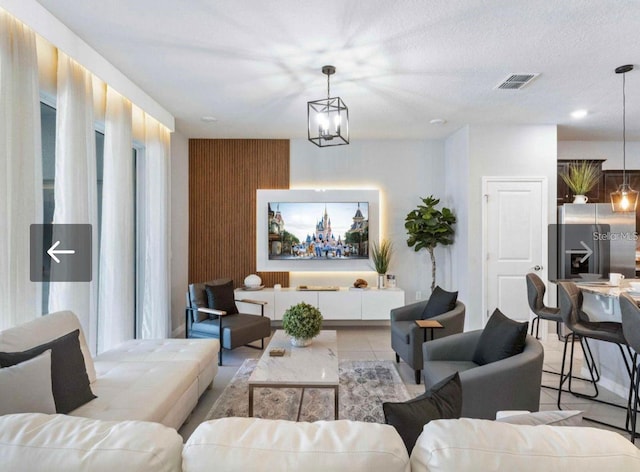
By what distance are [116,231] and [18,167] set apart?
1261 mm

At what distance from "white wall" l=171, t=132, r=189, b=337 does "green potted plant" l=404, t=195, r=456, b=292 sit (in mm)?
3319

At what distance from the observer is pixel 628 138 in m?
5.80

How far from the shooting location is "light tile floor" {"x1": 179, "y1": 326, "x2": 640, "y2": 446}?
294cm

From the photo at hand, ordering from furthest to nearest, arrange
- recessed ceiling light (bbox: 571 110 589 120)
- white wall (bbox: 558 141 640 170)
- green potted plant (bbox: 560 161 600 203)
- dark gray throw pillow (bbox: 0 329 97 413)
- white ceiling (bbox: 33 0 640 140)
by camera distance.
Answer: white wall (bbox: 558 141 640 170) < green potted plant (bbox: 560 161 600 203) < recessed ceiling light (bbox: 571 110 589 120) < white ceiling (bbox: 33 0 640 140) < dark gray throw pillow (bbox: 0 329 97 413)

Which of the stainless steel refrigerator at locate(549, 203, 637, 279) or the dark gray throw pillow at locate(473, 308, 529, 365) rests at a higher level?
the stainless steel refrigerator at locate(549, 203, 637, 279)

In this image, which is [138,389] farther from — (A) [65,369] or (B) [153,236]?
(B) [153,236]

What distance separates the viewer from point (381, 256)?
5637mm

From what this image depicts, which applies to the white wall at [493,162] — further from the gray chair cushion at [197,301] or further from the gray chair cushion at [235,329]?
the gray chair cushion at [197,301]

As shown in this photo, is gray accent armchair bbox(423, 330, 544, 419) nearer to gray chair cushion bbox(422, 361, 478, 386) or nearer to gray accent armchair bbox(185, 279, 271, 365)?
gray chair cushion bbox(422, 361, 478, 386)

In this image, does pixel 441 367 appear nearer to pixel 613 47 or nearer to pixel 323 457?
pixel 323 457

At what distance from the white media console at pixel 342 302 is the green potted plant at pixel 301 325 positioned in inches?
83.8

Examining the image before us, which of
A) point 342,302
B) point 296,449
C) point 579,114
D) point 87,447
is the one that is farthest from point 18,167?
point 579,114

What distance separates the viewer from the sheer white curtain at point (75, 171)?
2789 mm

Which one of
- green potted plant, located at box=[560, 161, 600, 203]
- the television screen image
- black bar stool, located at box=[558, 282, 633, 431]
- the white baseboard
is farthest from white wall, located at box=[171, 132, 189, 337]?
green potted plant, located at box=[560, 161, 600, 203]
